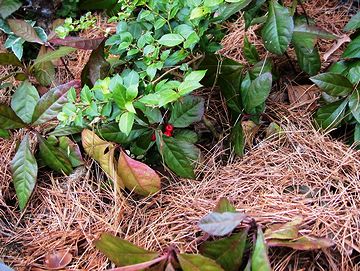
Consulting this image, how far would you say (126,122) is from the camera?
1.46 meters

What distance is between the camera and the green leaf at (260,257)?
125 cm

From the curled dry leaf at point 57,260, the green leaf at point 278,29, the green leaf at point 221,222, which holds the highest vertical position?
the green leaf at point 278,29

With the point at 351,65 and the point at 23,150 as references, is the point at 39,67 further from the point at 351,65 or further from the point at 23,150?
the point at 351,65

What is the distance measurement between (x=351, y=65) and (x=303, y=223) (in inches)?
24.5

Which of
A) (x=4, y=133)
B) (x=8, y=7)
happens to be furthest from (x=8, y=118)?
(x=8, y=7)

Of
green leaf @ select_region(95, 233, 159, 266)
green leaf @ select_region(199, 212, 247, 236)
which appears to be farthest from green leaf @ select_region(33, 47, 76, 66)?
green leaf @ select_region(199, 212, 247, 236)

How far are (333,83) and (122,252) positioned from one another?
86cm

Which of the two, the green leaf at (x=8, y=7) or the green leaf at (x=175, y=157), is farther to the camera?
the green leaf at (x=8, y=7)

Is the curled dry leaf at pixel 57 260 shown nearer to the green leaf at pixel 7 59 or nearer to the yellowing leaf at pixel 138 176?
the yellowing leaf at pixel 138 176

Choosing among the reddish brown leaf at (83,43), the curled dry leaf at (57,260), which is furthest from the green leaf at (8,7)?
the curled dry leaf at (57,260)

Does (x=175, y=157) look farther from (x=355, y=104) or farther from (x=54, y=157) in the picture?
A: (x=355, y=104)

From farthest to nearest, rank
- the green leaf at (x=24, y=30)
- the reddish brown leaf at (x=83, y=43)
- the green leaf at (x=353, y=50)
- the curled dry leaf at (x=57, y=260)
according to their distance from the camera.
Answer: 1. the green leaf at (x=24, y=30)
2. the reddish brown leaf at (x=83, y=43)
3. the green leaf at (x=353, y=50)
4. the curled dry leaf at (x=57, y=260)

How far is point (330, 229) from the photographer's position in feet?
4.59

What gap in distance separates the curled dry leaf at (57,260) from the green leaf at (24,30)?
36.6 inches
